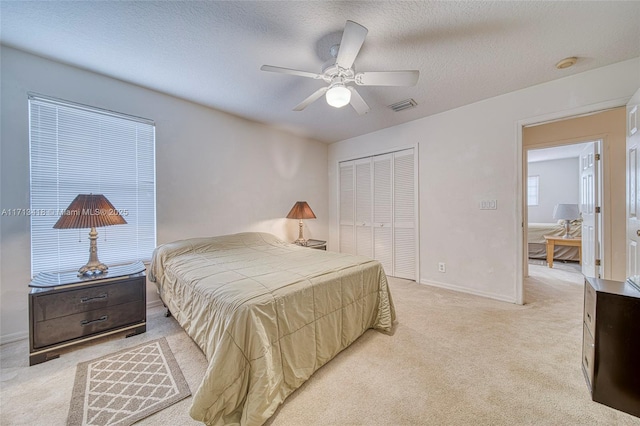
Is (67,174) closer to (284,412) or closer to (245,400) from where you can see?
(245,400)

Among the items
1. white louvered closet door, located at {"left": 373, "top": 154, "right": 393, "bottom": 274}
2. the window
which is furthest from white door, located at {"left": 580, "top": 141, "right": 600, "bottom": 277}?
the window

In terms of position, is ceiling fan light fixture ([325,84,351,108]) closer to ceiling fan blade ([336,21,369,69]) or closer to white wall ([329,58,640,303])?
ceiling fan blade ([336,21,369,69])

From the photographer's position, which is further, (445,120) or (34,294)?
(445,120)

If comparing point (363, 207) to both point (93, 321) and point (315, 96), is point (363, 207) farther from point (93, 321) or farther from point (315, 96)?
point (93, 321)

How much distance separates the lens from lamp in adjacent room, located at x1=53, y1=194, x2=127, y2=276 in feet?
6.31

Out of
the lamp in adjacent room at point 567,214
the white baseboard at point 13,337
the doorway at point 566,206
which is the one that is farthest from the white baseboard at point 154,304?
the lamp in adjacent room at point 567,214

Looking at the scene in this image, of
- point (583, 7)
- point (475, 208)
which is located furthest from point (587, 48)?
point (475, 208)

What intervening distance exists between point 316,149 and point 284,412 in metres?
4.02

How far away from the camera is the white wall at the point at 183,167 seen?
203cm

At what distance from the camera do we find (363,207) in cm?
434

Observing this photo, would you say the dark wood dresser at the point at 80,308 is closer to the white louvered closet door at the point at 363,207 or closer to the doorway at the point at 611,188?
the white louvered closet door at the point at 363,207

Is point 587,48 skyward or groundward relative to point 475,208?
skyward

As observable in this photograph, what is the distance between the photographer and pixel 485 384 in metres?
1.54

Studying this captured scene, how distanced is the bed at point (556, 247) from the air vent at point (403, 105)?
426cm
